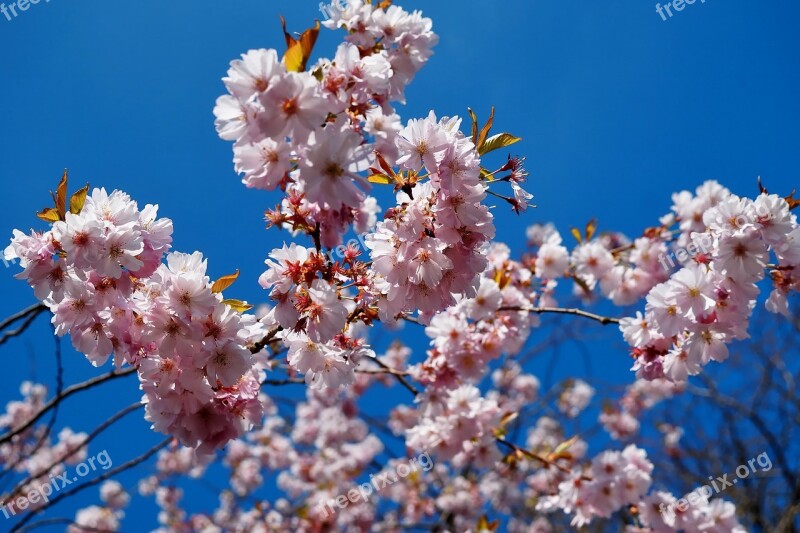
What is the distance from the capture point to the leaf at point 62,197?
1.65 meters

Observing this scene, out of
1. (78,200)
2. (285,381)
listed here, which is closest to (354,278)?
(78,200)

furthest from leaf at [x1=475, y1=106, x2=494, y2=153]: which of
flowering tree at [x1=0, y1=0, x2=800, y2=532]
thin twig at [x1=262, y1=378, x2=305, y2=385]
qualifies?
thin twig at [x1=262, y1=378, x2=305, y2=385]

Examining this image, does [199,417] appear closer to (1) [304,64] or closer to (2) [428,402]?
(1) [304,64]

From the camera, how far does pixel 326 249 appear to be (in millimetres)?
1769

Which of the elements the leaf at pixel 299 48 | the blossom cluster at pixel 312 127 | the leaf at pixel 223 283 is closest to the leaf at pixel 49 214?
the leaf at pixel 223 283

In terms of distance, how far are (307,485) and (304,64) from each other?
6.56 meters

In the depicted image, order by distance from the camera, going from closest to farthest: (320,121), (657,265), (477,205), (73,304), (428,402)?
(320,121)
(477,205)
(73,304)
(428,402)
(657,265)

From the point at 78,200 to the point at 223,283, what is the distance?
0.50 metres

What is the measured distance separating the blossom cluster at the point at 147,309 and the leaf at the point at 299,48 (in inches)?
25.4

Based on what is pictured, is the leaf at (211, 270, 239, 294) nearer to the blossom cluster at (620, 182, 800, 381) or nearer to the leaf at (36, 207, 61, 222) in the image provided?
the leaf at (36, 207, 61, 222)

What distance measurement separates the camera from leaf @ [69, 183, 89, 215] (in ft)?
5.50

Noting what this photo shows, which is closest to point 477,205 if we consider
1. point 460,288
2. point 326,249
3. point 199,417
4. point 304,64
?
point 460,288

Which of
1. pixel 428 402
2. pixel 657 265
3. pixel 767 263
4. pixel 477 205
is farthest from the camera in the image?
pixel 657 265

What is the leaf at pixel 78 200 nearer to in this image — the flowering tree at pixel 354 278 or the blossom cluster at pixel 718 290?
the flowering tree at pixel 354 278
